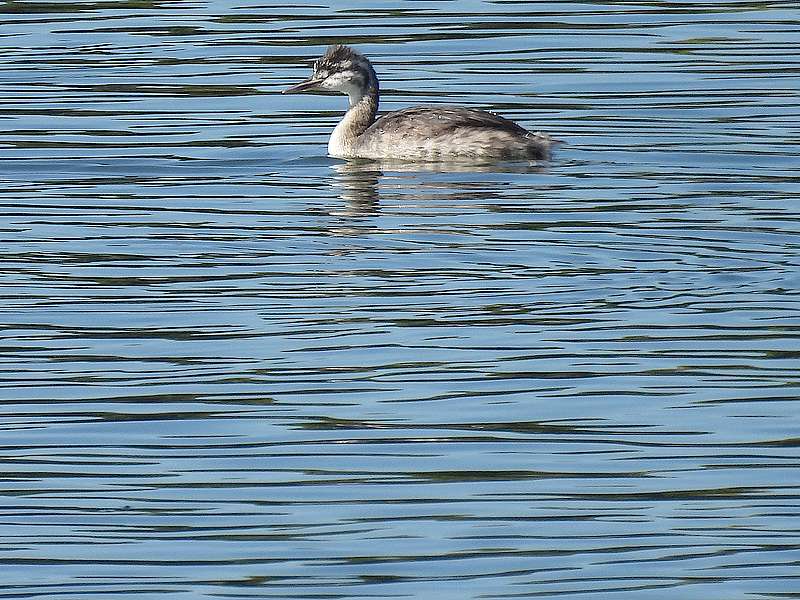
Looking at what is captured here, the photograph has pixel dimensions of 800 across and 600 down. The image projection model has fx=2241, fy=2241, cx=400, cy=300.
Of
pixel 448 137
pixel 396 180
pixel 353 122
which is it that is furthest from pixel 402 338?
pixel 353 122

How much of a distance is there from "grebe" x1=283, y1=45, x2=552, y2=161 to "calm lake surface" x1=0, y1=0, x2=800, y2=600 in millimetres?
234

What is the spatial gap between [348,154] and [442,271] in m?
5.05

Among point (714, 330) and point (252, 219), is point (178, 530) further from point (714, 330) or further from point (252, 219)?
point (252, 219)

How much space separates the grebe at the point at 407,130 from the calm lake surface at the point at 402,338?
234mm

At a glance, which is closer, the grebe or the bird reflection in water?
the bird reflection in water

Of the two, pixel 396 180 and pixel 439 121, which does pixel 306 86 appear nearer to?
pixel 439 121

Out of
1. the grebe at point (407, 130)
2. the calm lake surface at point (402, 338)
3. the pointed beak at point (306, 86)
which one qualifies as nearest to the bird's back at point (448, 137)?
the grebe at point (407, 130)

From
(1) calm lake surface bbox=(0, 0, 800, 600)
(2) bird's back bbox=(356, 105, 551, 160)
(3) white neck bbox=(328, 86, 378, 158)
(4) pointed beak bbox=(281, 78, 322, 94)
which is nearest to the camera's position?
(1) calm lake surface bbox=(0, 0, 800, 600)

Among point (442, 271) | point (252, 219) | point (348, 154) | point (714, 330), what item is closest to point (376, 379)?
point (714, 330)

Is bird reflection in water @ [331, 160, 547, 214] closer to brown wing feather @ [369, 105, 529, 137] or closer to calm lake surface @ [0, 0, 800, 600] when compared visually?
calm lake surface @ [0, 0, 800, 600]

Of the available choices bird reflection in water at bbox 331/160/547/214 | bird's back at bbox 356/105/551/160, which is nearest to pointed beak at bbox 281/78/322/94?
bird's back at bbox 356/105/551/160

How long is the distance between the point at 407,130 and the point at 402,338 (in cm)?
651

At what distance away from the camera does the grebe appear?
52.2ft

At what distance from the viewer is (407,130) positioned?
1647 centimetres
